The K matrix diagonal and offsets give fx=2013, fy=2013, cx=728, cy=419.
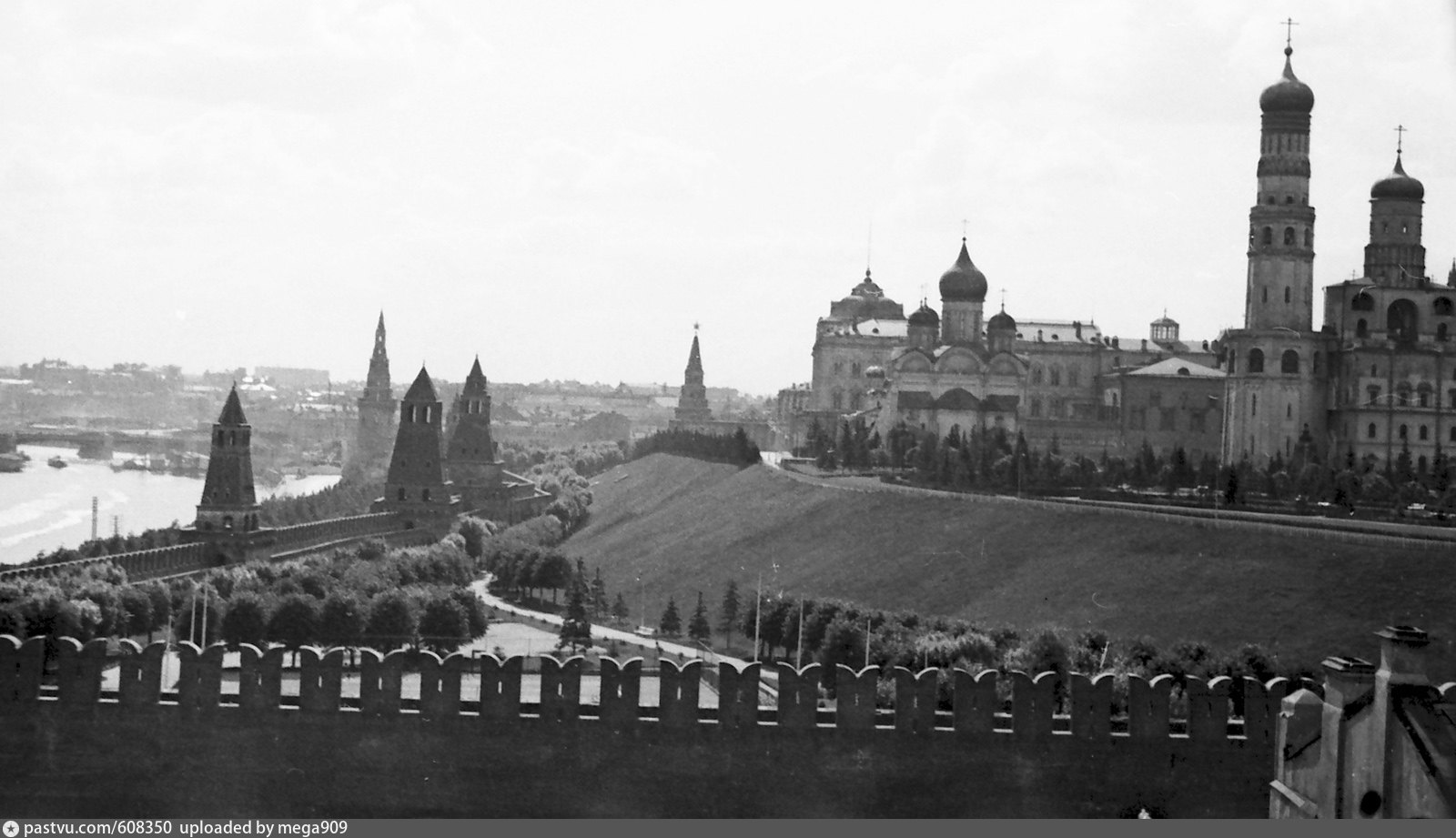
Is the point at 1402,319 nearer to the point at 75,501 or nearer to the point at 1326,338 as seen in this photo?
the point at 1326,338

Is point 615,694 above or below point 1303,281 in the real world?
below

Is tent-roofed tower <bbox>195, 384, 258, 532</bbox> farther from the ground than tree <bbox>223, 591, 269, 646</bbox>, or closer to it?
farther from the ground

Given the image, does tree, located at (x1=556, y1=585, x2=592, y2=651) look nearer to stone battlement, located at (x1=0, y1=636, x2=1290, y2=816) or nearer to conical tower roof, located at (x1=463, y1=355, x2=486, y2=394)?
stone battlement, located at (x1=0, y1=636, x2=1290, y2=816)

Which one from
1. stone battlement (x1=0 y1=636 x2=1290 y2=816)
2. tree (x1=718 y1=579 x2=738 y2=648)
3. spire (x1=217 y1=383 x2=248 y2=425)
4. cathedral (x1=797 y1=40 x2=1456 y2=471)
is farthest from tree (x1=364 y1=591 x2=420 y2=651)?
cathedral (x1=797 y1=40 x2=1456 y2=471)

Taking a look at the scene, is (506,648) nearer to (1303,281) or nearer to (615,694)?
(615,694)

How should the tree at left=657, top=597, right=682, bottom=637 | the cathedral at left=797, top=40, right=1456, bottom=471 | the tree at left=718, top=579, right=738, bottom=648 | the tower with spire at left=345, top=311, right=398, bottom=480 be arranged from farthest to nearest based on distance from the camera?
1. the tower with spire at left=345, top=311, right=398, bottom=480
2. the cathedral at left=797, top=40, right=1456, bottom=471
3. the tree at left=657, top=597, right=682, bottom=637
4. the tree at left=718, top=579, right=738, bottom=648

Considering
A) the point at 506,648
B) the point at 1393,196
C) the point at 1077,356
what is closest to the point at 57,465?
the point at 506,648
